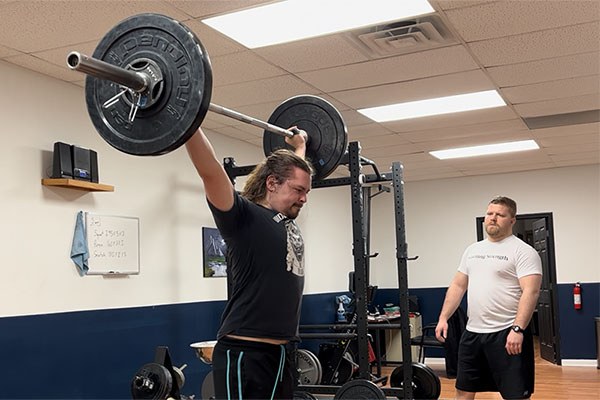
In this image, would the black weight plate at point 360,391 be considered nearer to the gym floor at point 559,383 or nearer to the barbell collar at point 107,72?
the gym floor at point 559,383

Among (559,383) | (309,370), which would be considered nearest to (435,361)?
(559,383)

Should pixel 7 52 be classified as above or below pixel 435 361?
above

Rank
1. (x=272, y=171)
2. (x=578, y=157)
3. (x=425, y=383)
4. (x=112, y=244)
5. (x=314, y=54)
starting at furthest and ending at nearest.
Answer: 1. (x=578, y=157)
2. (x=425, y=383)
3. (x=112, y=244)
4. (x=314, y=54)
5. (x=272, y=171)

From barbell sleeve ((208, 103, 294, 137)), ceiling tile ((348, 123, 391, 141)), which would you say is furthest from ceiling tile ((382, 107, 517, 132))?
barbell sleeve ((208, 103, 294, 137))

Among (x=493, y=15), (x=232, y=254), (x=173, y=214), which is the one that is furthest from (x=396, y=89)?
(x=232, y=254)

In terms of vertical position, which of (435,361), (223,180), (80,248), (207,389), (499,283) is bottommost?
(435,361)

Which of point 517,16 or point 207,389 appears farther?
point 207,389

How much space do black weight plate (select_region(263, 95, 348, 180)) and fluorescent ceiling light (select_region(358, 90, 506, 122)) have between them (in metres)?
1.46

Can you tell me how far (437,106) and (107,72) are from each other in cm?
334

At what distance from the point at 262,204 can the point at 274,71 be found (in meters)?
1.90

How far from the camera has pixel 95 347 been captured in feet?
12.2

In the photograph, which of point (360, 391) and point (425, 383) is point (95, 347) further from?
point (425, 383)

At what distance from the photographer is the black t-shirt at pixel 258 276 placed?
170cm

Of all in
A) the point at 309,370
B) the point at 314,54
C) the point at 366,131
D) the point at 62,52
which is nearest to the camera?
the point at 62,52
